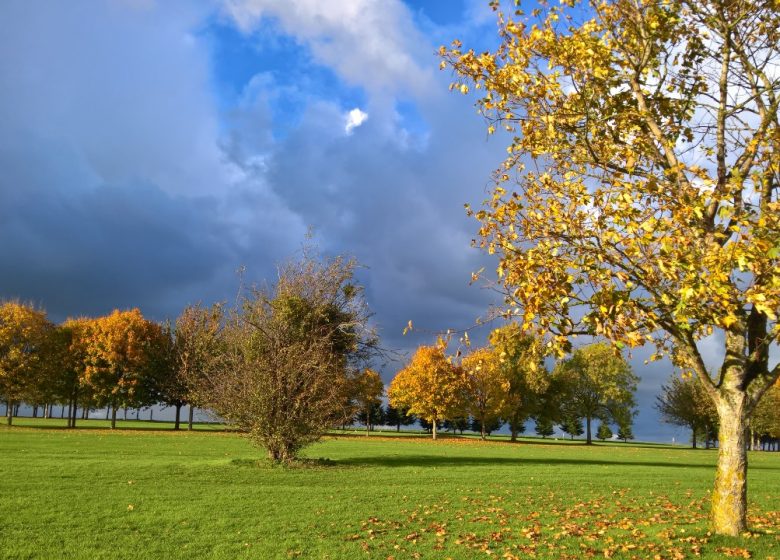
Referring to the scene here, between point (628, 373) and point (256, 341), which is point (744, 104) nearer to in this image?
point (256, 341)

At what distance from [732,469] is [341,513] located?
8350mm

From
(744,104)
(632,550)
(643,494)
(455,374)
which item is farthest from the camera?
(455,374)

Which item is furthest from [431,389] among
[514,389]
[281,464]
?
[281,464]

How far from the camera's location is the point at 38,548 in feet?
33.4

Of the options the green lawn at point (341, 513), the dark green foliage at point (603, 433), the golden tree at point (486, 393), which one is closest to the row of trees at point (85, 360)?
the golden tree at point (486, 393)

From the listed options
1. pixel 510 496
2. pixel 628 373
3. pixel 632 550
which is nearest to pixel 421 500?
pixel 510 496

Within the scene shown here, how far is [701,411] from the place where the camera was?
70.7m

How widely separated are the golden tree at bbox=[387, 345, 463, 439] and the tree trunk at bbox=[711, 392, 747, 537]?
48223mm

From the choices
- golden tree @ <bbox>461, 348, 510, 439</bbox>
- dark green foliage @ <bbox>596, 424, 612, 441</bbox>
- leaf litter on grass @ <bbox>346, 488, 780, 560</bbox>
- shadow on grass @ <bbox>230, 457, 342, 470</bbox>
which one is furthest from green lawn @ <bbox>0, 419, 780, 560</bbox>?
dark green foliage @ <bbox>596, 424, 612, 441</bbox>

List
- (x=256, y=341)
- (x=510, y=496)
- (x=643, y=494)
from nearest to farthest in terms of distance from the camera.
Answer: (x=510, y=496), (x=643, y=494), (x=256, y=341)

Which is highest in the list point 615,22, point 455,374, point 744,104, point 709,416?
point 615,22

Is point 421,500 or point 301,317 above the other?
point 301,317

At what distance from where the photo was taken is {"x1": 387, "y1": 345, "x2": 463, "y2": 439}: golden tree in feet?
196

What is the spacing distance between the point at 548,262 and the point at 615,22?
5387mm
